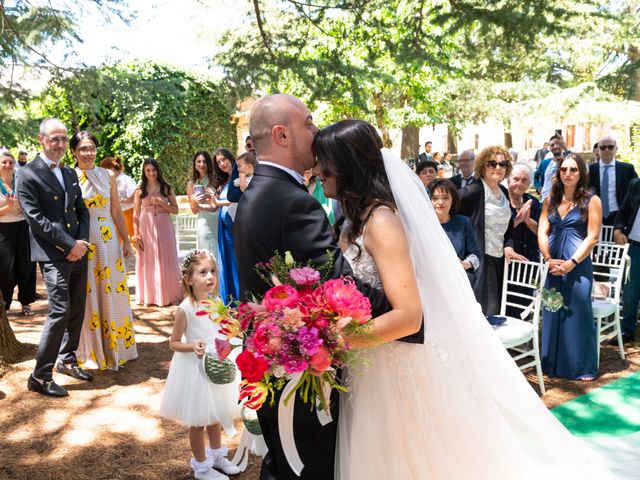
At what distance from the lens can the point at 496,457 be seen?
2641mm

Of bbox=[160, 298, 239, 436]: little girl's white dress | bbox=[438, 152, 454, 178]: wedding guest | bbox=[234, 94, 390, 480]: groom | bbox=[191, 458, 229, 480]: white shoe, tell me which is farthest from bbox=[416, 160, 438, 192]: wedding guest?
bbox=[438, 152, 454, 178]: wedding guest

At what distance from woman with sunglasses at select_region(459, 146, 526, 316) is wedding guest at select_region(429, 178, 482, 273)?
0.52 metres

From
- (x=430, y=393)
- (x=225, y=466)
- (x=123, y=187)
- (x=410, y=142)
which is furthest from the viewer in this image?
(x=410, y=142)

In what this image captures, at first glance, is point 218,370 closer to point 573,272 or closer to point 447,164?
point 573,272

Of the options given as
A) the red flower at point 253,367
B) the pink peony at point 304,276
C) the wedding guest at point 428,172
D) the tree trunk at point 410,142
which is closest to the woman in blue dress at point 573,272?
the wedding guest at point 428,172

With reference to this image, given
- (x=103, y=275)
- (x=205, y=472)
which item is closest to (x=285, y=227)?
(x=205, y=472)

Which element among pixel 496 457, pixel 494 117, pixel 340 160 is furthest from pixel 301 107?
pixel 494 117

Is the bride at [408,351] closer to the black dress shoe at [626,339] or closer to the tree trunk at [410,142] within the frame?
the black dress shoe at [626,339]

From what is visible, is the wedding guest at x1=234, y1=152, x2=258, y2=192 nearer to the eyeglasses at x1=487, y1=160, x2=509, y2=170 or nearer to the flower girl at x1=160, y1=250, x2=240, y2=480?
the eyeglasses at x1=487, y1=160, x2=509, y2=170

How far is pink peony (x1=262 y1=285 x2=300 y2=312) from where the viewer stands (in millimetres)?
1952

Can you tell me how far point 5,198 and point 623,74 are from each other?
A: 716 cm

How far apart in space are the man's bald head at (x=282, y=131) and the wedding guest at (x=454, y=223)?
2.78 metres

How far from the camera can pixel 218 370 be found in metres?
3.48

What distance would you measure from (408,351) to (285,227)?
2.67 ft
